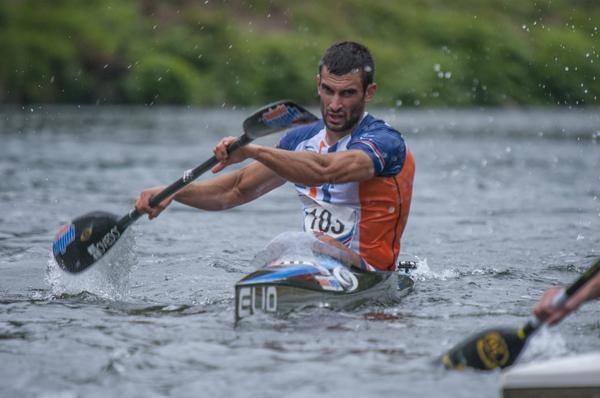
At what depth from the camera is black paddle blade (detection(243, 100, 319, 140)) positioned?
7172mm

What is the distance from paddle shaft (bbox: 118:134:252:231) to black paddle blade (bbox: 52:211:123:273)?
133 mm

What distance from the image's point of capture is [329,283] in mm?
7305

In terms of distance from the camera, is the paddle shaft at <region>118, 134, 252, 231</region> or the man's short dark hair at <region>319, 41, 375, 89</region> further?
the man's short dark hair at <region>319, 41, 375, 89</region>

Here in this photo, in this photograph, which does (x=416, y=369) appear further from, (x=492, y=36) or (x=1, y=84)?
(x=492, y=36)

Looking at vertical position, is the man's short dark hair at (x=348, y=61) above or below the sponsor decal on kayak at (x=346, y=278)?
above

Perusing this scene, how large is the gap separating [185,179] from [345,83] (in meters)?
1.34

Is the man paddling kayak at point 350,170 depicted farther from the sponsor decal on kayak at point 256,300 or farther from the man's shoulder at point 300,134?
the sponsor decal on kayak at point 256,300

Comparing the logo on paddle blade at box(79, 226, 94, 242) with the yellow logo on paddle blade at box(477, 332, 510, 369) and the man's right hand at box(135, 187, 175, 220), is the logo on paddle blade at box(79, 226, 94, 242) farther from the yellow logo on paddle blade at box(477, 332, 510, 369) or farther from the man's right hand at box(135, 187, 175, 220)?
the yellow logo on paddle blade at box(477, 332, 510, 369)

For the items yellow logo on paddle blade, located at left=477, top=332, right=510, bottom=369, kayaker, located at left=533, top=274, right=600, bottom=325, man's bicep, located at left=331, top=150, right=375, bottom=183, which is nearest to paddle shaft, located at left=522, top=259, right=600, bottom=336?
kayaker, located at left=533, top=274, right=600, bottom=325

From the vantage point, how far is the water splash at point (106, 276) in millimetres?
8602

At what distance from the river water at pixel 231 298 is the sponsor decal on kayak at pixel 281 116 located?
132cm

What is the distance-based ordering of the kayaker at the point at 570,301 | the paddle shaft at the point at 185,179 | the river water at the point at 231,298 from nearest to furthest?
the kayaker at the point at 570,301
the river water at the point at 231,298
the paddle shaft at the point at 185,179

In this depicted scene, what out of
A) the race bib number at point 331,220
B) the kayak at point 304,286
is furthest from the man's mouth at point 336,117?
the kayak at point 304,286

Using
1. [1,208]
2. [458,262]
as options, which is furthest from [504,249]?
[1,208]
